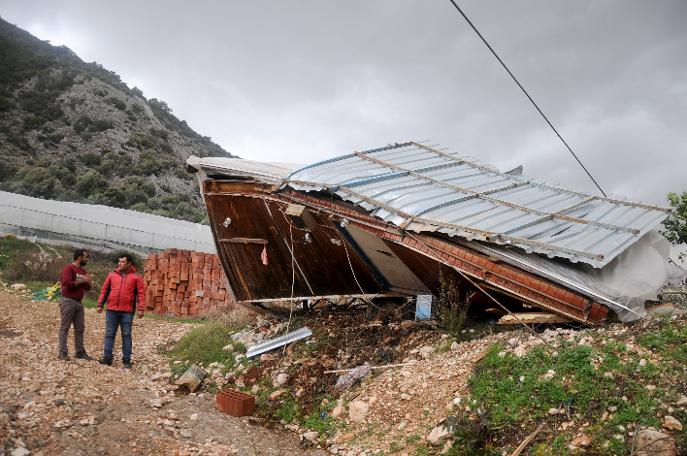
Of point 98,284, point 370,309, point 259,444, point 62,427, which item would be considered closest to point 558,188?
point 370,309

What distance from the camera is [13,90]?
33.2m

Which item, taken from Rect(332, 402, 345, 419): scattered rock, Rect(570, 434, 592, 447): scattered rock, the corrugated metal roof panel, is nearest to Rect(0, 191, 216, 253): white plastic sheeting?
the corrugated metal roof panel

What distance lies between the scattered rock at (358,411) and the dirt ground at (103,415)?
0.54 metres

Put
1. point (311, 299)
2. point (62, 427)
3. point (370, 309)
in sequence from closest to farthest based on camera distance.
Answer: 1. point (62, 427)
2. point (370, 309)
3. point (311, 299)

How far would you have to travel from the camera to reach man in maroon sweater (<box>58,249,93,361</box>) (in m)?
6.55

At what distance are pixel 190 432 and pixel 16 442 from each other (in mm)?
1566

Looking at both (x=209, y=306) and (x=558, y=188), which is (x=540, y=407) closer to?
(x=558, y=188)

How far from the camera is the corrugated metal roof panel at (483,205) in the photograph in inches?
230

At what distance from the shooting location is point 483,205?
684cm

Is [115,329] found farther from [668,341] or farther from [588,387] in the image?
[668,341]

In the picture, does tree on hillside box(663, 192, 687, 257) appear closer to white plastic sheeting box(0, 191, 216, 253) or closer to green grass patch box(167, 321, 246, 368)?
green grass patch box(167, 321, 246, 368)

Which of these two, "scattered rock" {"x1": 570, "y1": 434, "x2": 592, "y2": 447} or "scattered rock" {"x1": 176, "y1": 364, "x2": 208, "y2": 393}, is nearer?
"scattered rock" {"x1": 570, "y1": 434, "x2": 592, "y2": 447}

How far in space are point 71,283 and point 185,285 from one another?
889 centimetres

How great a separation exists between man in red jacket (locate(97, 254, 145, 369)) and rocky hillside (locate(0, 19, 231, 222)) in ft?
65.9
